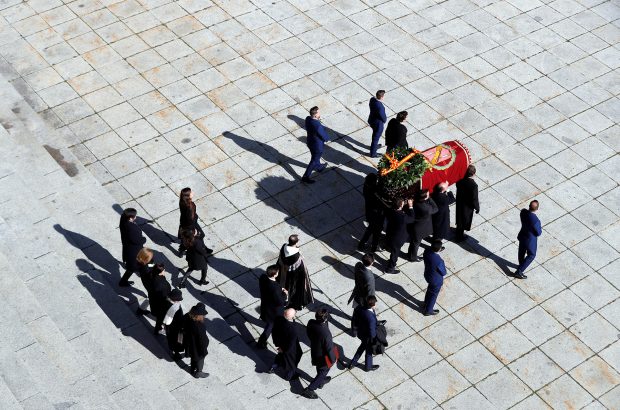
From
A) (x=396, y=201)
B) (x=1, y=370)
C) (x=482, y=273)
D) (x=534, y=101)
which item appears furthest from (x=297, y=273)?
(x=534, y=101)

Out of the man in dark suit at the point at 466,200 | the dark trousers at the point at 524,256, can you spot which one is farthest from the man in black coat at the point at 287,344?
the dark trousers at the point at 524,256

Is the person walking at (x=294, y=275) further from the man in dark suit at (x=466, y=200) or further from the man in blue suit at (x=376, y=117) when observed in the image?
the man in blue suit at (x=376, y=117)

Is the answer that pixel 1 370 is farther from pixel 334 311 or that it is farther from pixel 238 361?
pixel 334 311

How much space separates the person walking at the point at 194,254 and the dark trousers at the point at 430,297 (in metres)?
3.70

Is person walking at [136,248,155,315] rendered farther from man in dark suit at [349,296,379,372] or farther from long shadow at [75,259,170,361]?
man in dark suit at [349,296,379,372]

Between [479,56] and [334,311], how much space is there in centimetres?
847

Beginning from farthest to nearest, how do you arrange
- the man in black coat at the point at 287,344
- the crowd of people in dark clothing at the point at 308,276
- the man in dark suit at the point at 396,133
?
1. the man in dark suit at the point at 396,133
2. the crowd of people in dark clothing at the point at 308,276
3. the man in black coat at the point at 287,344

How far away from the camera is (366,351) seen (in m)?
14.8

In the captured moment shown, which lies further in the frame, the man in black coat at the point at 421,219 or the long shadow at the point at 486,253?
the long shadow at the point at 486,253

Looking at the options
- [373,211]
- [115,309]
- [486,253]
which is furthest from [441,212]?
[115,309]

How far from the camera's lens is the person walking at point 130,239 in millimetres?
15406

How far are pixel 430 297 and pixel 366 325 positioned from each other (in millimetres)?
1729

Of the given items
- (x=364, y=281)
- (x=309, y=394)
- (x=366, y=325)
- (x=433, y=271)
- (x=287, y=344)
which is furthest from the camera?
(x=433, y=271)

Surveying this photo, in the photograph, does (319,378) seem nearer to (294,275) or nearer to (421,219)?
(294,275)
